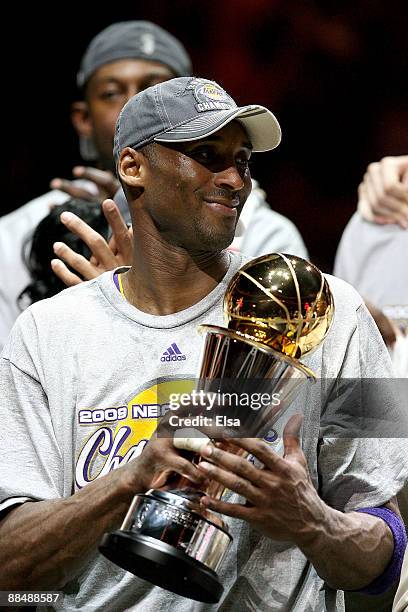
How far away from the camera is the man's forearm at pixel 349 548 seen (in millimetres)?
2201

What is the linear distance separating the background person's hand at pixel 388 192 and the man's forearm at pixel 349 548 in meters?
1.74

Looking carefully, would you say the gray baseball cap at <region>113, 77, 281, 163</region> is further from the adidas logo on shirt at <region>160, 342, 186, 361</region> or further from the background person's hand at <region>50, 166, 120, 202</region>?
the background person's hand at <region>50, 166, 120, 202</region>

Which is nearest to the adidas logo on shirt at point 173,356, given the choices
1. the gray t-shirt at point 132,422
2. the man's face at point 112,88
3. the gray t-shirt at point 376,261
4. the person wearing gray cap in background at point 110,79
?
the gray t-shirt at point 132,422

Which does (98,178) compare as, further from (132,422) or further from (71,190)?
(132,422)

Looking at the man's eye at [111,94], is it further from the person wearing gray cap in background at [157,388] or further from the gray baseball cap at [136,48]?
the person wearing gray cap in background at [157,388]

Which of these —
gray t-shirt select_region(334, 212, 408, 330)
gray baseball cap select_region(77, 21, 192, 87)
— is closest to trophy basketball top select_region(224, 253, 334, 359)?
gray t-shirt select_region(334, 212, 408, 330)

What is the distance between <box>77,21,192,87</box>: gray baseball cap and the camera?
446 cm

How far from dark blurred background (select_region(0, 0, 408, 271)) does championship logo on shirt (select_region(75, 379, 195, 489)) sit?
101 inches

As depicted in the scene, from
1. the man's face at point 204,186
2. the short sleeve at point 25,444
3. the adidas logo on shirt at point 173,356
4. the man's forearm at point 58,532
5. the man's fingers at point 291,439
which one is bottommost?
the man's forearm at point 58,532

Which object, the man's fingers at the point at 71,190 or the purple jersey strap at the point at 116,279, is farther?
the man's fingers at the point at 71,190

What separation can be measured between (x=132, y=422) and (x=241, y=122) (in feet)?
2.13

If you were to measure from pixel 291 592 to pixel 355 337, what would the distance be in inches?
20.6

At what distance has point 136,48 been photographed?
446 centimetres

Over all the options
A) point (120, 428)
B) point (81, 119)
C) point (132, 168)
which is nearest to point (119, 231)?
point (132, 168)
